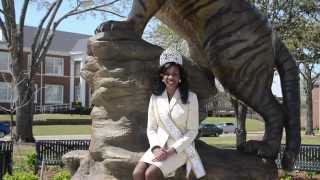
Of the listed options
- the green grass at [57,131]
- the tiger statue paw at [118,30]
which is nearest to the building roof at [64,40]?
the green grass at [57,131]

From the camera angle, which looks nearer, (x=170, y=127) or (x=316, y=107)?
(x=170, y=127)

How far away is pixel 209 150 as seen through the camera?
502 cm

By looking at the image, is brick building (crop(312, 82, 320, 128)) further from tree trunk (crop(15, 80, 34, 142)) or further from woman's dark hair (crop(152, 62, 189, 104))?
woman's dark hair (crop(152, 62, 189, 104))

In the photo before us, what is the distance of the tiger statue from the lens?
4.96 meters

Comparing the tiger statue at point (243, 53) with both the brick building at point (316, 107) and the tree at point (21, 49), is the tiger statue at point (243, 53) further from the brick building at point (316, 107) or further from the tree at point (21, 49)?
the brick building at point (316, 107)

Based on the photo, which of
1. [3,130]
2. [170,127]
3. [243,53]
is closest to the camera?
[170,127]

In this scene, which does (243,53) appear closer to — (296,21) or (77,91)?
(296,21)

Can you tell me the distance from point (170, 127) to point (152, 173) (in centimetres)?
35

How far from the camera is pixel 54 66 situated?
55.5 meters

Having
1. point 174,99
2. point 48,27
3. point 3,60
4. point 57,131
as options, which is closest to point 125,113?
point 174,99

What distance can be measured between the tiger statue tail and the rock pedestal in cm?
29

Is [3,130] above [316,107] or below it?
below

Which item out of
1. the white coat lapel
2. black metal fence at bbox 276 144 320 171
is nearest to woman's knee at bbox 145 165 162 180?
the white coat lapel

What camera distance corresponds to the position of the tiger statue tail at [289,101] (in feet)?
16.7
